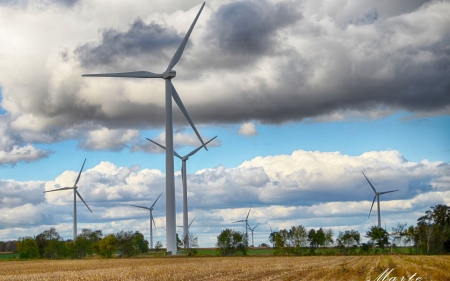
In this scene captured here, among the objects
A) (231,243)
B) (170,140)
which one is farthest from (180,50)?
(231,243)

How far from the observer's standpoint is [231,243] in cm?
19475

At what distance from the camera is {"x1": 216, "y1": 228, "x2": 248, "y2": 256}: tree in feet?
633

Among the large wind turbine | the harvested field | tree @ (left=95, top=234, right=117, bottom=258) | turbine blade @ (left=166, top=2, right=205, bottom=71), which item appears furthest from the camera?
tree @ (left=95, top=234, right=117, bottom=258)

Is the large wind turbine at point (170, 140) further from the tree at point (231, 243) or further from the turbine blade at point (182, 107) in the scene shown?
the tree at point (231, 243)

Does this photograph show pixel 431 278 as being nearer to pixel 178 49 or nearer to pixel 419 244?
pixel 178 49

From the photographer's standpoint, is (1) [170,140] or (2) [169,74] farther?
(2) [169,74]

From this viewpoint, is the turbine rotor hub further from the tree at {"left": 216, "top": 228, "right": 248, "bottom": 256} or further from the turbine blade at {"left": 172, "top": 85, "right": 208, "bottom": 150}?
the tree at {"left": 216, "top": 228, "right": 248, "bottom": 256}

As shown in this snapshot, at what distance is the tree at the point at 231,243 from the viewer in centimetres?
19302

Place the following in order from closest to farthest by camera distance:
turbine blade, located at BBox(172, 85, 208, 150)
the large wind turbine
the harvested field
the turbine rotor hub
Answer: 1. the harvested field
2. the large wind turbine
3. turbine blade, located at BBox(172, 85, 208, 150)
4. the turbine rotor hub

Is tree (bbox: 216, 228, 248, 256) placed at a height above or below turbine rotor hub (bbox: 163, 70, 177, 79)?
below

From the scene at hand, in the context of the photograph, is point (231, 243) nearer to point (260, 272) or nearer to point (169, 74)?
point (169, 74)

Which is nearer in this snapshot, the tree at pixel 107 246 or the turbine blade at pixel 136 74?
the turbine blade at pixel 136 74

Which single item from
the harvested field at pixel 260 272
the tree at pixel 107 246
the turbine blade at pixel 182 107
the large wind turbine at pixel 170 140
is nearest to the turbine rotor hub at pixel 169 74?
the large wind turbine at pixel 170 140

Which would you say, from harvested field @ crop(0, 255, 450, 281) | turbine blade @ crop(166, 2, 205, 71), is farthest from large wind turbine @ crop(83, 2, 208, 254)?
harvested field @ crop(0, 255, 450, 281)
